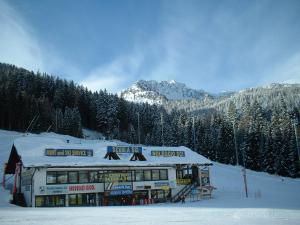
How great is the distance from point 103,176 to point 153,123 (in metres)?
84.7

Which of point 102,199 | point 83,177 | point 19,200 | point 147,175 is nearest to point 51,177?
point 83,177

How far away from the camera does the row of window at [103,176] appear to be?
37.0 meters

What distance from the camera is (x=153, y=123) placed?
407ft

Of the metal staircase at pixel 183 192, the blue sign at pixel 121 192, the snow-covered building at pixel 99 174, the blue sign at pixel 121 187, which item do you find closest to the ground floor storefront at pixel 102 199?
the snow-covered building at pixel 99 174

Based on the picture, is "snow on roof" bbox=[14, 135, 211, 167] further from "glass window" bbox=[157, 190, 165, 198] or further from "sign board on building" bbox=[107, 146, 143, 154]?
"glass window" bbox=[157, 190, 165, 198]

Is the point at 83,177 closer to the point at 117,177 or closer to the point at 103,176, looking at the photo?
the point at 103,176

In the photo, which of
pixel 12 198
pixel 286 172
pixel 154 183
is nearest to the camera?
pixel 12 198

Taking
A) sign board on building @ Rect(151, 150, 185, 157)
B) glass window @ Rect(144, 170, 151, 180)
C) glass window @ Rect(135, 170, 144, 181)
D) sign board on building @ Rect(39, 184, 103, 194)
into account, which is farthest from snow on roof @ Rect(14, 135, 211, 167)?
sign board on building @ Rect(39, 184, 103, 194)

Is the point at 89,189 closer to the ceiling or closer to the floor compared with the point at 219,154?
closer to the floor

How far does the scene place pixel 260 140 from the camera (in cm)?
8144

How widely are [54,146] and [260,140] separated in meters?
56.0

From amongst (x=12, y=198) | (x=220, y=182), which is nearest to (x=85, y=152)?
(x=12, y=198)

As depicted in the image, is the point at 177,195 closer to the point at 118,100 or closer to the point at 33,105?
the point at 33,105

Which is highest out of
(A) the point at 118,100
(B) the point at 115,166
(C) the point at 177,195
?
(A) the point at 118,100
